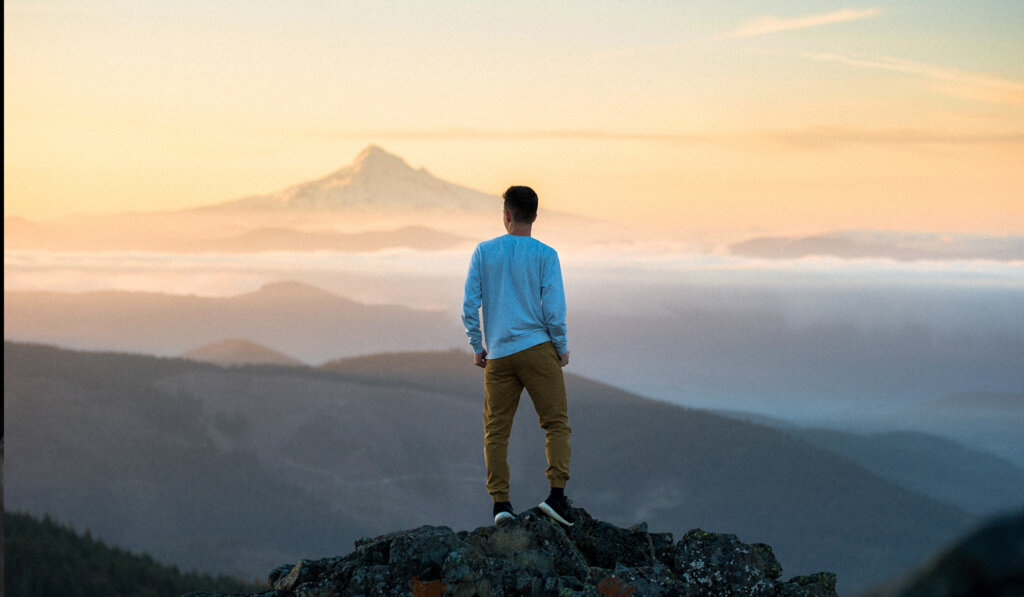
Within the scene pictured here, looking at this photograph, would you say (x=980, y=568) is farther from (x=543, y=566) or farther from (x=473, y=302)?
(x=473, y=302)

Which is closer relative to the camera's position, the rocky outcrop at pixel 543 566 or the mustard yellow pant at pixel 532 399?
the rocky outcrop at pixel 543 566

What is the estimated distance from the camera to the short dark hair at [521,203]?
8641 millimetres

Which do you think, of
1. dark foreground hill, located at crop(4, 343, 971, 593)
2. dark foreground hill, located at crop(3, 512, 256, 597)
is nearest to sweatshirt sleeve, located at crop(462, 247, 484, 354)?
dark foreground hill, located at crop(3, 512, 256, 597)

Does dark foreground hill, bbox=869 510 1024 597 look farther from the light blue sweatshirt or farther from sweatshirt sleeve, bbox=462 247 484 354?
sweatshirt sleeve, bbox=462 247 484 354

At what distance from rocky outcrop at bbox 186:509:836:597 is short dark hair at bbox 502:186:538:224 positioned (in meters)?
2.68

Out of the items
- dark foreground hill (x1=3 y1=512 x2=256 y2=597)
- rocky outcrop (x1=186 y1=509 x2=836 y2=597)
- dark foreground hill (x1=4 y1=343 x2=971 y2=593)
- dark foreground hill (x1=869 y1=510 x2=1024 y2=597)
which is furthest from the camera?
dark foreground hill (x1=4 y1=343 x2=971 y2=593)

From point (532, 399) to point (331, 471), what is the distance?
125922 millimetres

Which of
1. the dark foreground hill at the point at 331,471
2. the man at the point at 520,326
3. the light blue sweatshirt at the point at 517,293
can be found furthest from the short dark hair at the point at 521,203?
the dark foreground hill at the point at 331,471

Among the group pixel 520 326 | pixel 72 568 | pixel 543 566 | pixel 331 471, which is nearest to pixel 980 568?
pixel 543 566

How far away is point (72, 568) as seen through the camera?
56.4 meters

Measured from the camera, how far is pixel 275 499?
125812 mm

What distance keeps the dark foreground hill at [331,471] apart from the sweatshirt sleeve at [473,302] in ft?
331

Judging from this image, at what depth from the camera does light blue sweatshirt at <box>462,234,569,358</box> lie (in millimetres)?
8711

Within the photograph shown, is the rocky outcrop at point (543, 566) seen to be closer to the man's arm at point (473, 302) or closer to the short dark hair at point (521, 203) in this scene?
the man's arm at point (473, 302)
